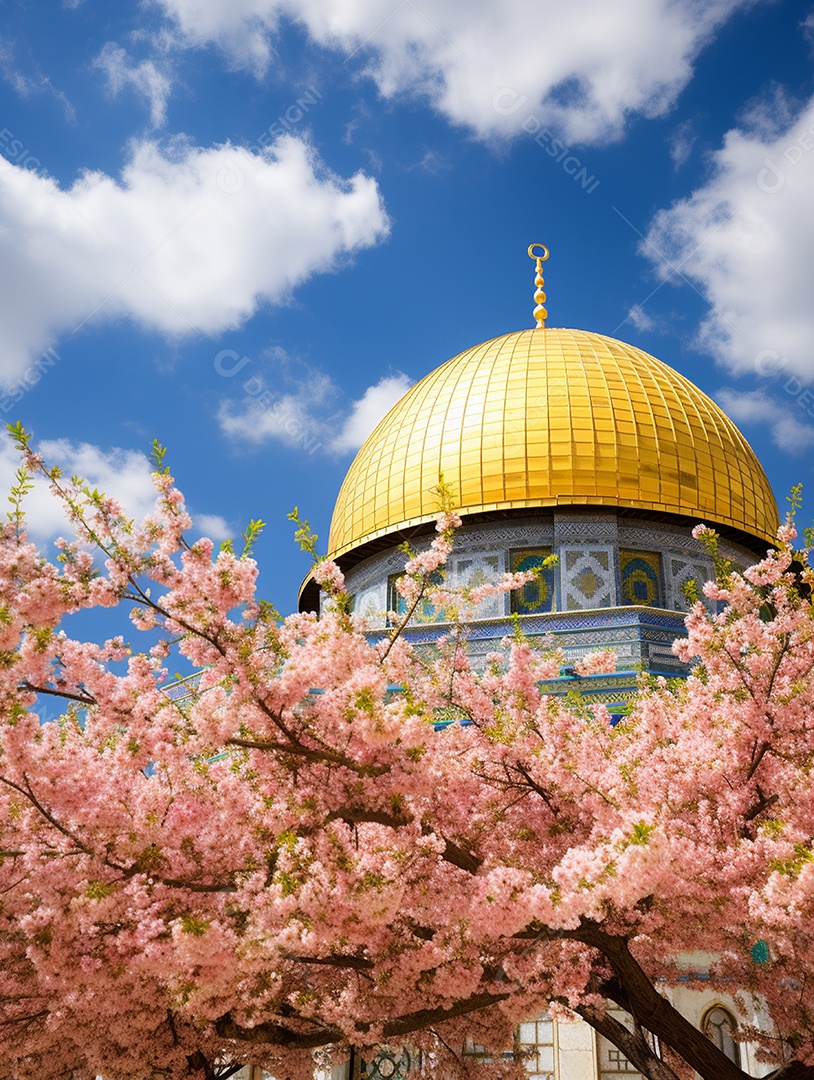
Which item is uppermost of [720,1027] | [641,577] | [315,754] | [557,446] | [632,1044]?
[557,446]

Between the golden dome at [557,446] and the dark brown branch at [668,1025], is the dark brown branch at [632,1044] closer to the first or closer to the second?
the dark brown branch at [668,1025]

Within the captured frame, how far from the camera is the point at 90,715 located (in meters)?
6.21

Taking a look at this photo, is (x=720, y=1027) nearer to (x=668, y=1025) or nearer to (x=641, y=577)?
(x=668, y=1025)

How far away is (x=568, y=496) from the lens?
19.1 m

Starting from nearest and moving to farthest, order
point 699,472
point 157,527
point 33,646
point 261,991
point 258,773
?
point 33,646 → point 157,527 → point 258,773 → point 261,991 → point 699,472

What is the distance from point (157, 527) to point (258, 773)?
168cm

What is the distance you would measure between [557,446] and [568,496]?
1.06m

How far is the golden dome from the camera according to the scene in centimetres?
1936

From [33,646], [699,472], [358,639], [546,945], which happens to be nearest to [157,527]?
[33,646]

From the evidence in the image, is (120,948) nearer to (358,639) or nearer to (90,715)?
(90,715)

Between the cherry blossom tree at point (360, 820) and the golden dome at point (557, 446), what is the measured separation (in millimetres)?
12141

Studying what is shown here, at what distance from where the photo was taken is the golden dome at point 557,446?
19.4 metres

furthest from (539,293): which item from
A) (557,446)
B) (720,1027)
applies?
(720,1027)

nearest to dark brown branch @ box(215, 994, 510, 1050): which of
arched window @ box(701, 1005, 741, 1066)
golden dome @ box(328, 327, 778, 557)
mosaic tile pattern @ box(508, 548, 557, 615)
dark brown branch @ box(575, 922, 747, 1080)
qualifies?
dark brown branch @ box(575, 922, 747, 1080)
